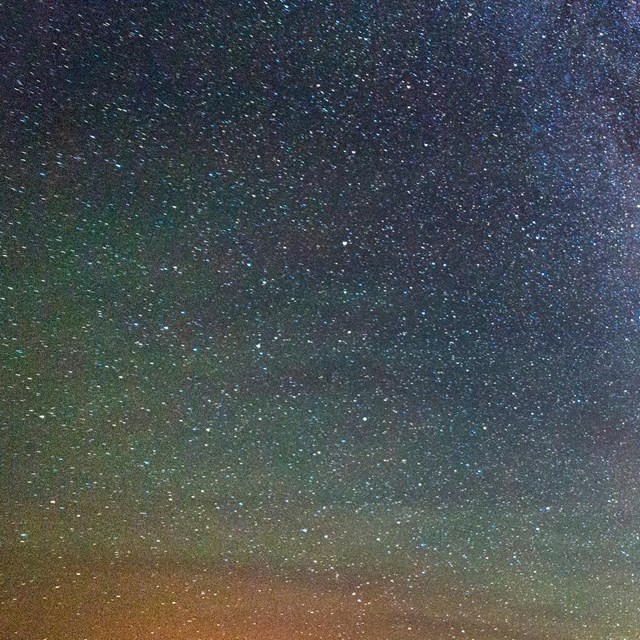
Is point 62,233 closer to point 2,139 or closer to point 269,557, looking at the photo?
point 2,139

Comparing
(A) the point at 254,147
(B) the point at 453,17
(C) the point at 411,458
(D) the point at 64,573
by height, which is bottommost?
(D) the point at 64,573

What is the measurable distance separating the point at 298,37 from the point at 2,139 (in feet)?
1.03

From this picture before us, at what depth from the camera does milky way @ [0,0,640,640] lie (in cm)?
68

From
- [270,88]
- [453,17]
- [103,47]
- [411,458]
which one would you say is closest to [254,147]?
[270,88]

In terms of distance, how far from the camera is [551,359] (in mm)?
904

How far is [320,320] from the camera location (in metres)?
0.78

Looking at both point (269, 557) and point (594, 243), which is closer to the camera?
point (269, 557)

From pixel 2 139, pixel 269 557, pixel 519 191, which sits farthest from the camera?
pixel 519 191

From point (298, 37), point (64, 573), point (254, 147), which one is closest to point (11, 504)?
point (64, 573)

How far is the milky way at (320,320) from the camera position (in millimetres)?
676

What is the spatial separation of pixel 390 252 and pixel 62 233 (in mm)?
355

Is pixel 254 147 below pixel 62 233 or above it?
above

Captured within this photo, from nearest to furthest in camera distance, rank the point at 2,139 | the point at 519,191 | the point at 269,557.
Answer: the point at 2,139
the point at 269,557
the point at 519,191

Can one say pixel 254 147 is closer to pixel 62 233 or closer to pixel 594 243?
pixel 62 233
